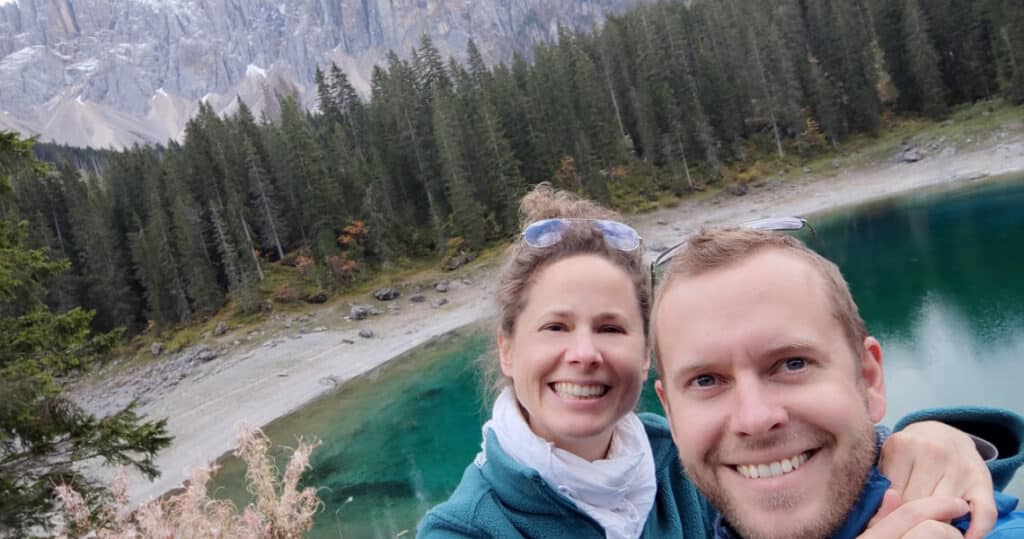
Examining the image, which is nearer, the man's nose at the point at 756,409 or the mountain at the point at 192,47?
the man's nose at the point at 756,409

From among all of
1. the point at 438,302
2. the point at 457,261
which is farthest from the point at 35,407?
the point at 457,261

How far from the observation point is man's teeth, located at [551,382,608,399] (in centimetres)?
213

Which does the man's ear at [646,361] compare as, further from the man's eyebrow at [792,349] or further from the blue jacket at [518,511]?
the man's eyebrow at [792,349]

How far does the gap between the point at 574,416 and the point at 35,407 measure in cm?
686

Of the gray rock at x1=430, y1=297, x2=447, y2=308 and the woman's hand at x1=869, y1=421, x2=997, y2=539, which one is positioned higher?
the woman's hand at x1=869, y1=421, x2=997, y2=539

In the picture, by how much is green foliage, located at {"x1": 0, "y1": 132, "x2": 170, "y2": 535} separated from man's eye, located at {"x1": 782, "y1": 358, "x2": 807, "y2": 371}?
7.00 m

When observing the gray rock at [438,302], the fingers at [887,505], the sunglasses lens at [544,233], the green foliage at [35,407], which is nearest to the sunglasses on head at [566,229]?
the sunglasses lens at [544,233]

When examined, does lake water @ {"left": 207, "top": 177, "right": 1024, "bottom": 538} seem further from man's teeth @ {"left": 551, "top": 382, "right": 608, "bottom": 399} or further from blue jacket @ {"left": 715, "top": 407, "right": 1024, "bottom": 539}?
blue jacket @ {"left": 715, "top": 407, "right": 1024, "bottom": 539}

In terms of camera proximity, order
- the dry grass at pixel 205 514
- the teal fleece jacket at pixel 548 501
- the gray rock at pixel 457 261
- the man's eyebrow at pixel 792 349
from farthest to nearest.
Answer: the gray rock at pixel 457 261
the dry grass at pixel 205 514
the teal fleece jacket at pixel 548 501
the man's eyebrow at pixel 792 349

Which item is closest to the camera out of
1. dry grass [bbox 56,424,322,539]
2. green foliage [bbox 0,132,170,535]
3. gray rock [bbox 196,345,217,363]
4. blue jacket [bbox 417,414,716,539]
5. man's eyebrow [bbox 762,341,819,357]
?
man's eyebrow [bbox 762,341,819,357]

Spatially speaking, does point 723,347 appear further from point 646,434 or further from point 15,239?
point 15,239

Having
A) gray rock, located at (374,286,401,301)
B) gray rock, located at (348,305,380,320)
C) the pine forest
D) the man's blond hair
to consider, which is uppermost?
the pine forest

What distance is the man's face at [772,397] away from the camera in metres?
1.17

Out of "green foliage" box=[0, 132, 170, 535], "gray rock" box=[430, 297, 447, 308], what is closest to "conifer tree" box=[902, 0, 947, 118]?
"gray rock" box=[430, 297, 447, 308]
